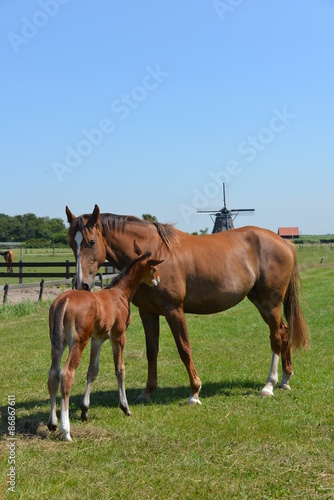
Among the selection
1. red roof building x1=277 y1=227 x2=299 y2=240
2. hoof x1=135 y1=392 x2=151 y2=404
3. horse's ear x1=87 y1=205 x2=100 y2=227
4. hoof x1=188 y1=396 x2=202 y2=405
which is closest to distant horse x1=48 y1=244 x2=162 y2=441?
horse's ear x1=87 y1=205 x2=100 y2=227

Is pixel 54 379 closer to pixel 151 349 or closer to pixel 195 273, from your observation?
pixel 151 349

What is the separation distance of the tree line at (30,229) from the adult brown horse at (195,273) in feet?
205

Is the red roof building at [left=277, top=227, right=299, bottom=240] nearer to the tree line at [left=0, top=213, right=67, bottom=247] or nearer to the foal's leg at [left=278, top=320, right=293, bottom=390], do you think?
the tree line at [left=0, top=213, right=67, bottom=247]

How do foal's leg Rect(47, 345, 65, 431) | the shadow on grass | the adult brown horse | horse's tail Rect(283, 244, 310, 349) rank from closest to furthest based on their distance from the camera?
1. foal's leg Rect(47, 345, 65, 431)
2. the shadow on grass
3. the adult brown horse
4. horse's tail Rect(283, 244, 310, 349)

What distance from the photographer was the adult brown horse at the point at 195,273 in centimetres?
635

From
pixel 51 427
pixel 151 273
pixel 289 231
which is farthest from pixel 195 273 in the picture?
pixel 289 231

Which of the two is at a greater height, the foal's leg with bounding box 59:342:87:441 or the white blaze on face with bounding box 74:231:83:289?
the white blaze on face with bounding box 74:231:83:289

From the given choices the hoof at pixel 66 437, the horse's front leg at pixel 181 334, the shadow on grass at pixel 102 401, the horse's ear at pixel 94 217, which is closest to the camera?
the hoof at pixel 66 437

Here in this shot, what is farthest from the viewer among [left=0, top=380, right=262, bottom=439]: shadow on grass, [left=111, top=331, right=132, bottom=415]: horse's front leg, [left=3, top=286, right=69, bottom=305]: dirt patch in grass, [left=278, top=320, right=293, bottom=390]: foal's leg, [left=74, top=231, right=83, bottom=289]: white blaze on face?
[left=3, top=286, right=69, bottom=305]: dirt patch in grass

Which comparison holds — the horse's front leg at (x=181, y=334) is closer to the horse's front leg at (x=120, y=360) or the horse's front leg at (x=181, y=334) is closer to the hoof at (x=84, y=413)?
the horse's front leg at (x=120, y=360)

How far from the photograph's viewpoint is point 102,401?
669cm

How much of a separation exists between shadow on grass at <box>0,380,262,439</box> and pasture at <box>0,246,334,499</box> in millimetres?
14

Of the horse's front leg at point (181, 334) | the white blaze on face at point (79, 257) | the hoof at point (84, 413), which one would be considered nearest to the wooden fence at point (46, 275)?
the horse's front leg at point (181, 334)

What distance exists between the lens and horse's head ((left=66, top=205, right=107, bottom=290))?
6012 millimetres
